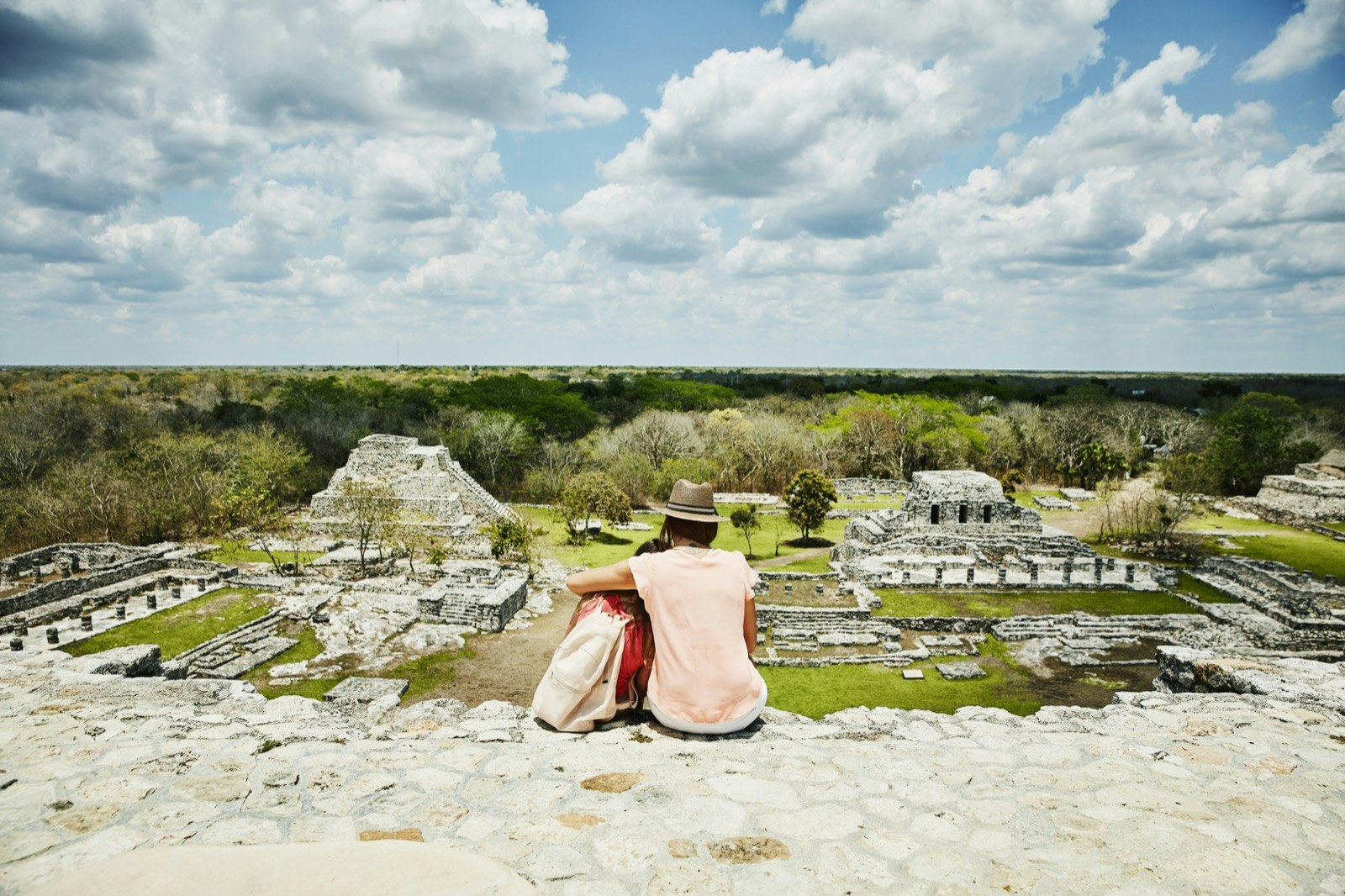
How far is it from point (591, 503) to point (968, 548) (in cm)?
1431

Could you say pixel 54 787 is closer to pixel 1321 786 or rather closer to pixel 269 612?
pixel 1321 786

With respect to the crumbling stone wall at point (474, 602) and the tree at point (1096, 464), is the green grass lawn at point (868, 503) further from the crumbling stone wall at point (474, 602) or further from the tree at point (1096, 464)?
the crumbling stone wall at point (474, 602)

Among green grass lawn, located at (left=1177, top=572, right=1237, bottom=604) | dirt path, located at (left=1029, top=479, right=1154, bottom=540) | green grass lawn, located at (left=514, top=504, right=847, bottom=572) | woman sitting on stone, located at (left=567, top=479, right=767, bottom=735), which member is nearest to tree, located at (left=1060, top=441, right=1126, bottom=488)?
dirt path, located at (left=1029, top=479, right=1154, bottom=540)

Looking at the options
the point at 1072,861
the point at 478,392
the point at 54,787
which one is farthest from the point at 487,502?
the point at 1072,861

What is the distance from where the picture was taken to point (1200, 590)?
67.6 ft

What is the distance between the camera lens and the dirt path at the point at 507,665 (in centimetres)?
1346

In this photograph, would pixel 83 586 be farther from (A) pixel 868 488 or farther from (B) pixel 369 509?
(A) pixel 868 488

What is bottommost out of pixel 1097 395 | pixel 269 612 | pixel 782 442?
pixel 269 612

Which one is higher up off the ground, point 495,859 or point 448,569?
point 495,859

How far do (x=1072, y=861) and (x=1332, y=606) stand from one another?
21890mm

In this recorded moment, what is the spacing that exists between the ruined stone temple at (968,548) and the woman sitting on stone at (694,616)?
17.9 meters

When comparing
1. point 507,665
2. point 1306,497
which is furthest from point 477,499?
point 1306,497

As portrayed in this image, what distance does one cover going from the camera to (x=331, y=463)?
35906mm

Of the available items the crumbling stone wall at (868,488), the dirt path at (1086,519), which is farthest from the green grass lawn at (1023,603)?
the crumbling stone wall at (868,488)
